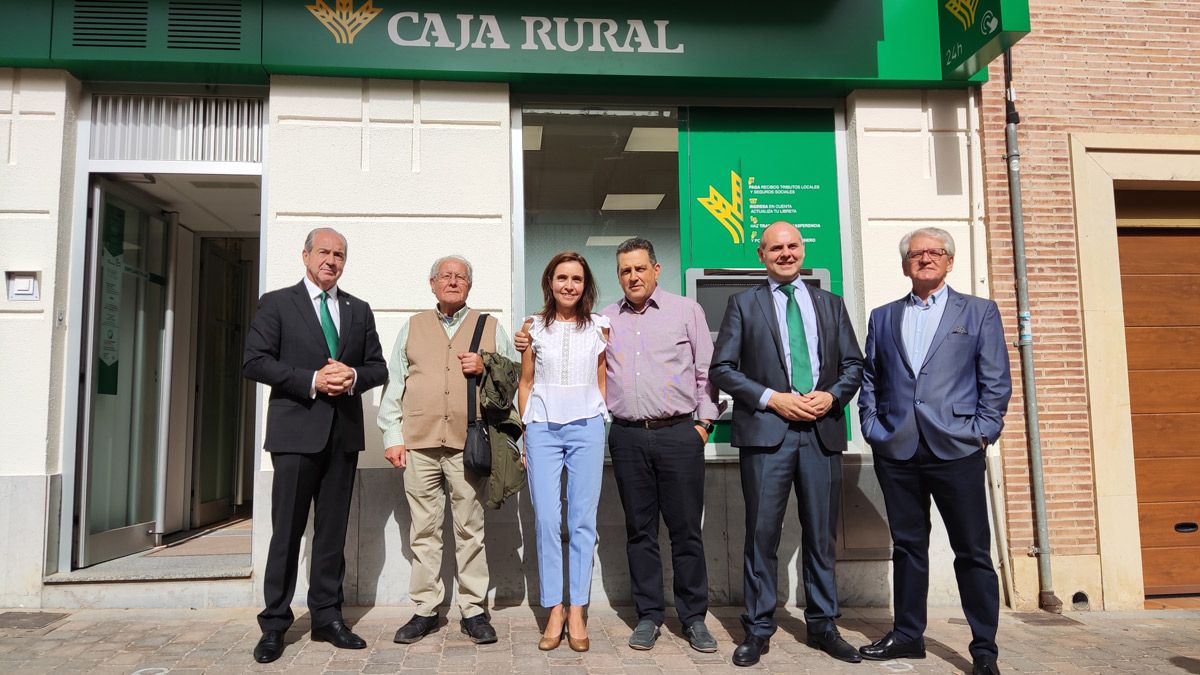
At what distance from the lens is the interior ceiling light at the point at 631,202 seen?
225 inches

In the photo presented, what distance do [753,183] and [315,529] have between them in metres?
3.69

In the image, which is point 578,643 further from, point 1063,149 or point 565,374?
point 1063,149

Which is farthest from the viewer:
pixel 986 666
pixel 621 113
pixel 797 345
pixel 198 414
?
pixel 198 414

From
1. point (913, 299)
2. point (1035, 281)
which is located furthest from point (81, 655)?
point (1035, 281)

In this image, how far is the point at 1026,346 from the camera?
5.37m

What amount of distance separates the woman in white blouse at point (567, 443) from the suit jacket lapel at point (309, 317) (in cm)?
109

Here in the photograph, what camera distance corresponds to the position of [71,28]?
5105 millimetres

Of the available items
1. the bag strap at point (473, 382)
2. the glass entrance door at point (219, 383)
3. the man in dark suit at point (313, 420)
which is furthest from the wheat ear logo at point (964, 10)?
the glass entrance door at point (219, 383)

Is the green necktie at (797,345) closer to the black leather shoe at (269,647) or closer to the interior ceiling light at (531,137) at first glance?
the interior ceiling light at (531,137)

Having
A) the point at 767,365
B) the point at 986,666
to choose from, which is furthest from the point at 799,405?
the point at 986,666

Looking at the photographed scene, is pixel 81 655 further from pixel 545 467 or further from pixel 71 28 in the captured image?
pixel 71 28

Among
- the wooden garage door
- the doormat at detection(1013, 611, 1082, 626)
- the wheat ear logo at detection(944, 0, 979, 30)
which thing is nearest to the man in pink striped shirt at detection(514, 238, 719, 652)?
the doormat at detection(1013, 611, 1082, 626)

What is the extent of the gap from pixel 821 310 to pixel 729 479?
157 cm

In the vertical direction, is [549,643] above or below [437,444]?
below
